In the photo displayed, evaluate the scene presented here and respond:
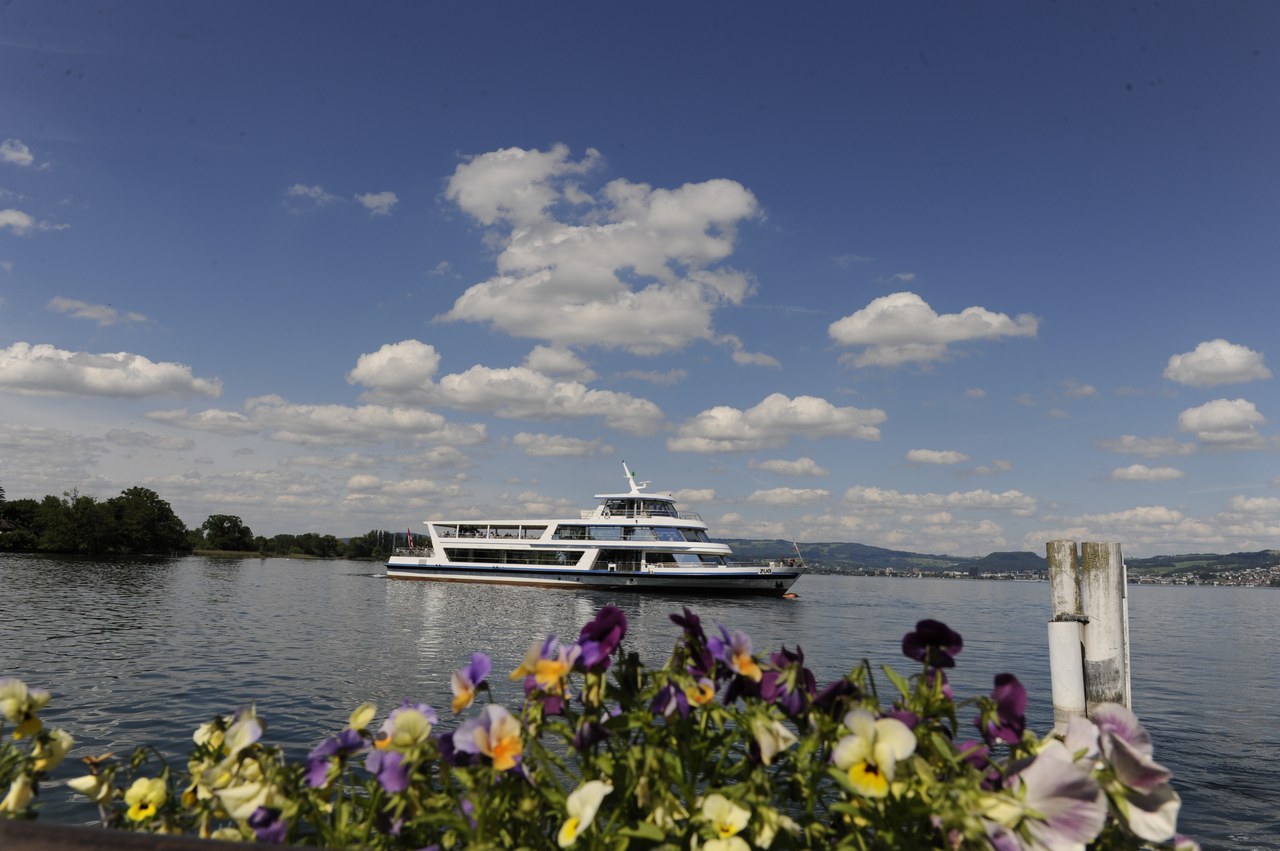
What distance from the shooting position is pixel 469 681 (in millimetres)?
2066

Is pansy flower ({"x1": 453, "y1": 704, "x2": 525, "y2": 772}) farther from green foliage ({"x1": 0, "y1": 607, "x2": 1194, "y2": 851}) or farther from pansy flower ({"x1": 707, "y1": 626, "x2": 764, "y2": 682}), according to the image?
pansy flower ({"x1": 707, "y1": 626, "x2": 764, "y2": 682})

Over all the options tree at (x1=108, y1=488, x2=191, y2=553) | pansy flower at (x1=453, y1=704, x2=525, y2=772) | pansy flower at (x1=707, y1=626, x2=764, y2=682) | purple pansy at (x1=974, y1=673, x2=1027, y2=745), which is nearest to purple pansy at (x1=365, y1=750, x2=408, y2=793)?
pansy flower at (x1=453, y1=704, x2=525, y2=772)

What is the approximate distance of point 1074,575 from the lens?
722cm

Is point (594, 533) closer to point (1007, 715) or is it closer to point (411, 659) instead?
point (411, 659)

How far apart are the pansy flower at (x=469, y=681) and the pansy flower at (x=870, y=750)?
0.89 meters

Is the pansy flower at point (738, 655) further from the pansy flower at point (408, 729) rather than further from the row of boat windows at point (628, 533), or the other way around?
the row of boat windows at point (628, 533)

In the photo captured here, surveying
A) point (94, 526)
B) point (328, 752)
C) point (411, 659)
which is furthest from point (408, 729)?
point (94, 526)

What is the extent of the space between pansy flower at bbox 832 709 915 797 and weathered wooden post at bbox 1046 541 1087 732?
21.2ft

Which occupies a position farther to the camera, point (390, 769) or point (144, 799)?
point (144, 799)

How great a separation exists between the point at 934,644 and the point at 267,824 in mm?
1703

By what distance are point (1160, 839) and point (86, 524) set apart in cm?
10794

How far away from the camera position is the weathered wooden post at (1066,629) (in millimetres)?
7207

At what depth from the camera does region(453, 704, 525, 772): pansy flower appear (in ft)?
5.89

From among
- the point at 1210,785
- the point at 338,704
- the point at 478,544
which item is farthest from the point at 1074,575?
the point at 478,544
